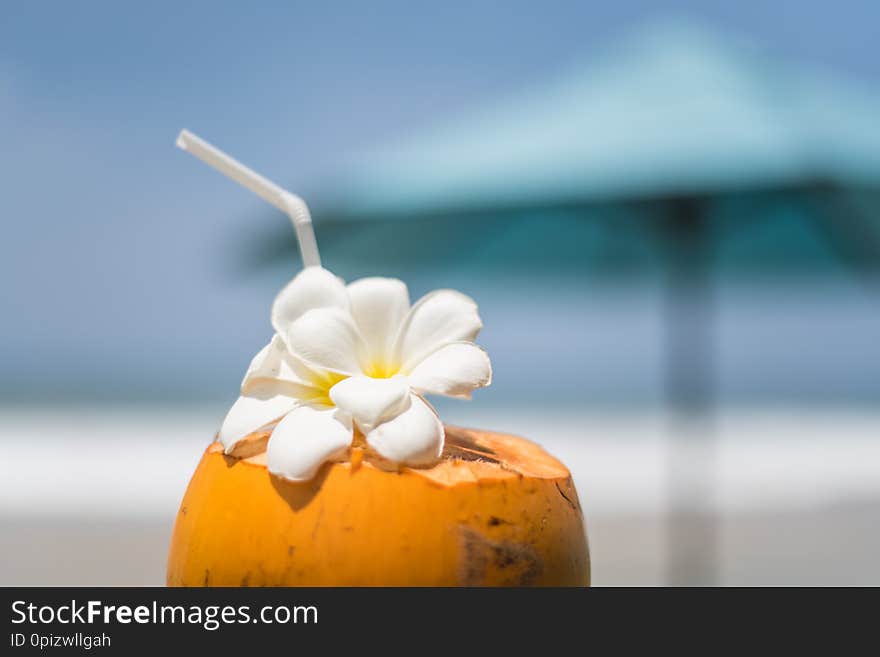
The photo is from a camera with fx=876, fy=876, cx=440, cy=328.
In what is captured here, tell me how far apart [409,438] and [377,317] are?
129 millimetres

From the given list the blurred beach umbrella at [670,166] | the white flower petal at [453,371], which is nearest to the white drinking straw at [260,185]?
the white flower petal at [453,371]

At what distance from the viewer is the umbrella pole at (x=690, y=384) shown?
2479mm

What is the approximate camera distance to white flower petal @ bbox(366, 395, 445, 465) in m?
0.71

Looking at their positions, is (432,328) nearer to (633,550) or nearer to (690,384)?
(690,384)

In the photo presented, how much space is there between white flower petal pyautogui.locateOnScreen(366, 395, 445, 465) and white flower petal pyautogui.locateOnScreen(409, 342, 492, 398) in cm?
3

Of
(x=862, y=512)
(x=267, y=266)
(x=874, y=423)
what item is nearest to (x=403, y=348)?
(x=267, y=266)

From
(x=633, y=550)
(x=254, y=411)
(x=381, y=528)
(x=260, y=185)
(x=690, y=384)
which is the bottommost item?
(x=381, y=528)

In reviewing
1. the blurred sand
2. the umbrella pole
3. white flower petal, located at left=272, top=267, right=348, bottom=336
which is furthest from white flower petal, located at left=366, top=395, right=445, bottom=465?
the blurred sand

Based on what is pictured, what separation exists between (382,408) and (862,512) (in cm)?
419

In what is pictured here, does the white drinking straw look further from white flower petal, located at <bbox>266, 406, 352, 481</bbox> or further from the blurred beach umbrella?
the blurred beach umbrella

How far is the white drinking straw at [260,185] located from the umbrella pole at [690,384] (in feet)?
5.80

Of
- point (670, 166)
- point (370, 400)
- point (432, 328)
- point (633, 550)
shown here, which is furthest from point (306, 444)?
point (633, 550)

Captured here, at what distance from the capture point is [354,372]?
76cm

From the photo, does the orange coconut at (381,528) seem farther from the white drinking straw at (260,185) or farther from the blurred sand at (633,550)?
the blurred sand at (633,550)
